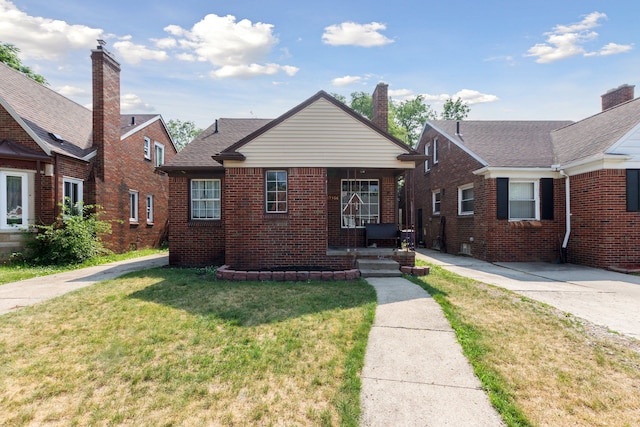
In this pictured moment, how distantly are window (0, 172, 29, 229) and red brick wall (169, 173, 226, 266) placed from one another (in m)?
4.85

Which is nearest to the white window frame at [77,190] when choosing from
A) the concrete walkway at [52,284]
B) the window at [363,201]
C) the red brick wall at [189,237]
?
the concrete walkway at [52,284]

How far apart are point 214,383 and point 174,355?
0.91 metres

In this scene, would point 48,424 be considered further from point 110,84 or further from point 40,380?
point 110,84

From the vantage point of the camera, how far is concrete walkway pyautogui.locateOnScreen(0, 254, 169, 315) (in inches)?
259

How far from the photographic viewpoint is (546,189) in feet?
38.9

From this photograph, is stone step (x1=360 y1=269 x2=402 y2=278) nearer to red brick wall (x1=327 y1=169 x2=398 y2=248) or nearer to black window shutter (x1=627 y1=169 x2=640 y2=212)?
red brick wall (x1=327 y1=169 x2=398 y2=248)

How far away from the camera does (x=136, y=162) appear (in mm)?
15930

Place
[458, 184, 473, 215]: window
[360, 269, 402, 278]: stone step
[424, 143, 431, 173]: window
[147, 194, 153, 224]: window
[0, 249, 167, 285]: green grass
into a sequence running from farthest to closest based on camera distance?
[424, 143, 431, 173]: window < [147, 194, 153, 224]: window < [458, 184, 473, 215]: window < [0, 249, 167, 285]: green grass < [360, 269, 402, 278]: stone step

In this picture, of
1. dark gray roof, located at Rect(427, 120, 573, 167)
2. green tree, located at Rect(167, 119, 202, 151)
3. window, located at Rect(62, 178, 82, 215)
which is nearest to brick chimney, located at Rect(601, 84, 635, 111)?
dark gray roof, located at Rect(427, 120, 573, 167)

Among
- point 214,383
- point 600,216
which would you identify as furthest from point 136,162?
point 600,216

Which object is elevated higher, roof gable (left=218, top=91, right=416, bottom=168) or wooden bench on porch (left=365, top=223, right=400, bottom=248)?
roof gable (left=218, top=91, right=416, bottom=168)

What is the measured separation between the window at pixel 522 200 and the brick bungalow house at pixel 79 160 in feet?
51.7

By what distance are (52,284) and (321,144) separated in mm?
7685

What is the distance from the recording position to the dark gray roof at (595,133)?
1048 centimetres
